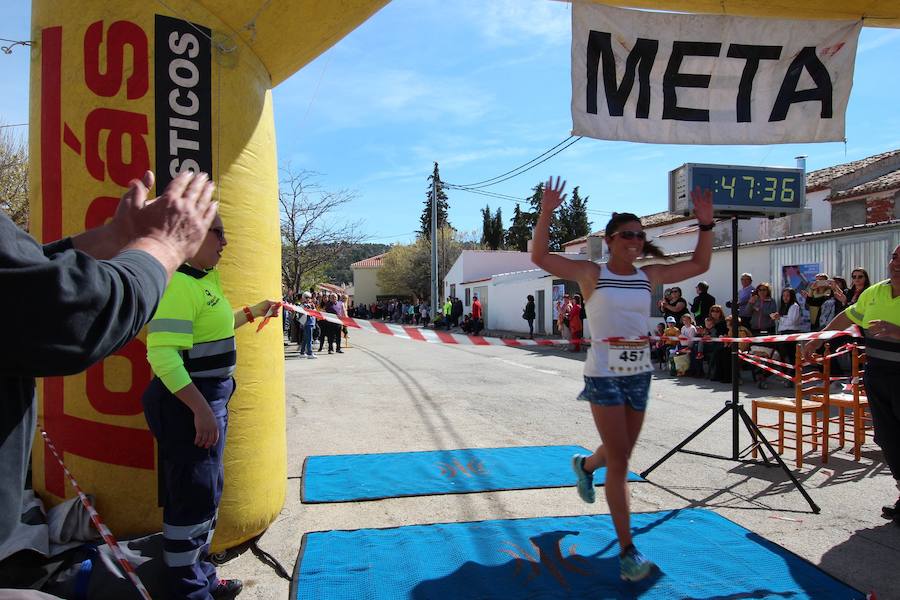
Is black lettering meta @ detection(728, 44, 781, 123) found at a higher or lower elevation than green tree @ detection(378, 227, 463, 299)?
lower

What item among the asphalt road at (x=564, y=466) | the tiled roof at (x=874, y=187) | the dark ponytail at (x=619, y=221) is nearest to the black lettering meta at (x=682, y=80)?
the dark ponytail at (x=619, y=221)

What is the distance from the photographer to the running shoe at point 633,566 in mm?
3096

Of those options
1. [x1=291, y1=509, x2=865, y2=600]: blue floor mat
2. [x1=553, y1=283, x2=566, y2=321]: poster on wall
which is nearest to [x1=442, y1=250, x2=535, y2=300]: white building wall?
[x1=553, y1=283, x2=566, y2=321]: poster on wall

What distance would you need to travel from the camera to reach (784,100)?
467cm

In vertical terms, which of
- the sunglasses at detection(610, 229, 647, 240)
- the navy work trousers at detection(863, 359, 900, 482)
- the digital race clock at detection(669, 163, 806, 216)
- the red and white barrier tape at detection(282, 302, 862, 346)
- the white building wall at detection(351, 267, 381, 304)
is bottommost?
the navy work trousers at detection(863, 359, 900, 482)

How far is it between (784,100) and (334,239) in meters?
20.9

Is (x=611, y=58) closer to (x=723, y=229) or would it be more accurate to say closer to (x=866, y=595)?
(x=866, y=595)

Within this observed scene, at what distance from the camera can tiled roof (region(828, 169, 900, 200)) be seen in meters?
19.2

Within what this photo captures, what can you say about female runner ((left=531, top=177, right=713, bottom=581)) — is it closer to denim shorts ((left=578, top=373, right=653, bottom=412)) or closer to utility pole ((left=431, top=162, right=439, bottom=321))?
denim shorts ((left=578, top=373, right=653, bottom=412))

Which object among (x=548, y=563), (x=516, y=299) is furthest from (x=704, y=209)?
(x=516, y=299)

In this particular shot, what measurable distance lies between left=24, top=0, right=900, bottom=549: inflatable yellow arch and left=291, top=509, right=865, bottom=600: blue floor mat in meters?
0.71

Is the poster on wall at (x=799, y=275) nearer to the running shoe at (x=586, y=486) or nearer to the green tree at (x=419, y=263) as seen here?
the running shoe at (x=586, y=486)

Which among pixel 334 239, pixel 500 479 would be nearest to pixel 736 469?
pixel 500 479

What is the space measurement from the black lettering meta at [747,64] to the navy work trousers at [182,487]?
4.37m
